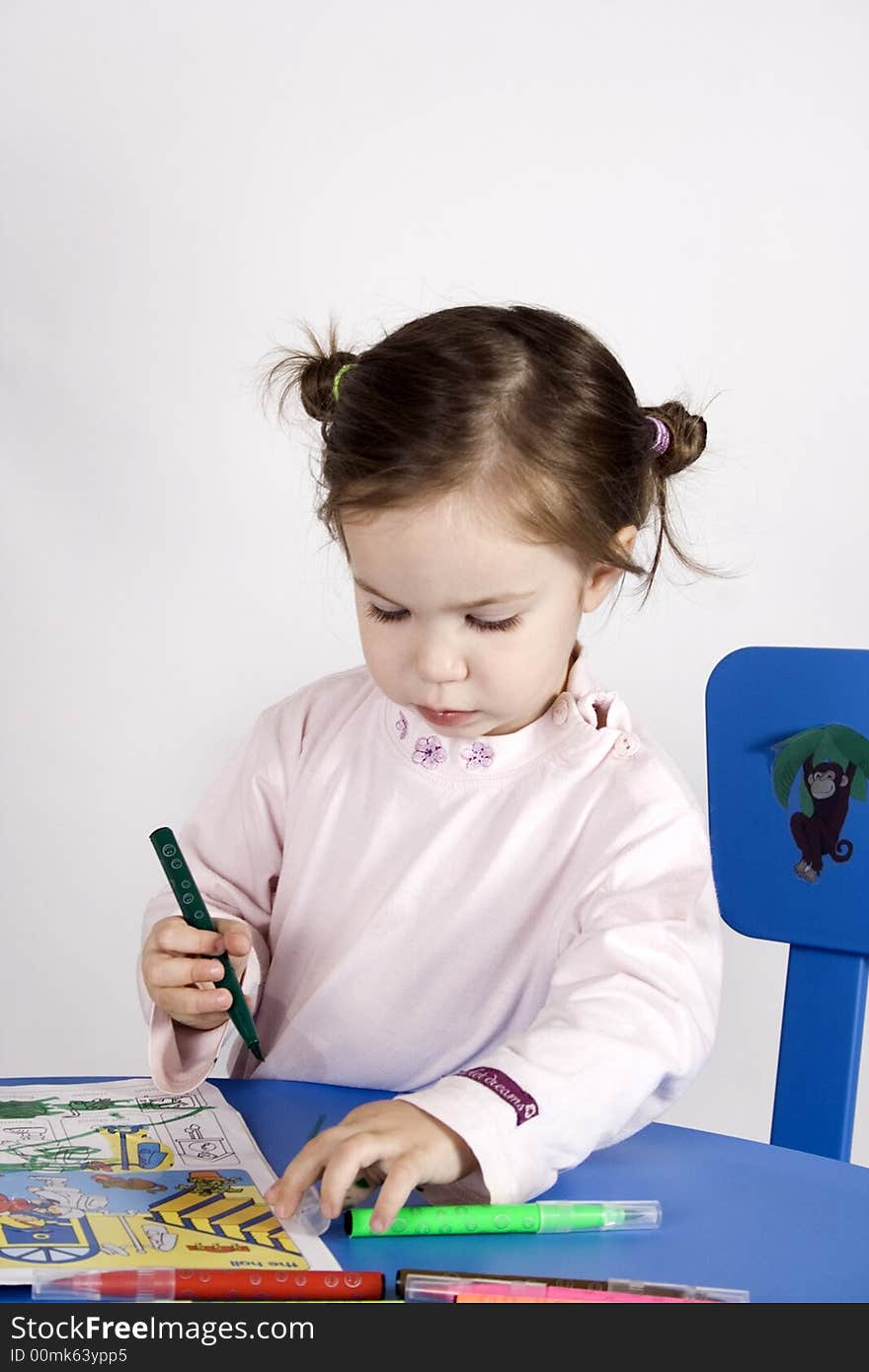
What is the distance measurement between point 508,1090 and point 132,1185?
0.19m

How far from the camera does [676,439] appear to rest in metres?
1.10

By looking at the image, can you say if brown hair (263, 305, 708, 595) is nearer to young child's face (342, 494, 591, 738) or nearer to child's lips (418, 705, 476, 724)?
young child's face (342, 494, 591, 738)

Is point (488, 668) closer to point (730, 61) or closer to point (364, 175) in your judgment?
point (364, 175)

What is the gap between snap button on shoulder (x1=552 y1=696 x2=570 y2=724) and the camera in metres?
1.07

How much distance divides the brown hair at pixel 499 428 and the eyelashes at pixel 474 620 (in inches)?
2.0

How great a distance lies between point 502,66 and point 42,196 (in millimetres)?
501

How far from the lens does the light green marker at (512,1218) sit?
0.74m

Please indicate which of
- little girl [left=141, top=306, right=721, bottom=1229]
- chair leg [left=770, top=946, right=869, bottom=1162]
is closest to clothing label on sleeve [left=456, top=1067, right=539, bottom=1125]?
little girl [left=141, top=306, right=721, bottom=1229]

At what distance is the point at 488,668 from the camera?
96 cm

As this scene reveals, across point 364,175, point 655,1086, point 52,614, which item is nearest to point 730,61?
point 364,175

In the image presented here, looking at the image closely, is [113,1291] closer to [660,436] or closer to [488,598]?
[488,598]

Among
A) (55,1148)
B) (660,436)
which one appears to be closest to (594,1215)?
(55,1148)

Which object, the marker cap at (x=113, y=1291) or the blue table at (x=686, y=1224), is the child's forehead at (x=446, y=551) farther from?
the marker cap at (x=113, y=1291)

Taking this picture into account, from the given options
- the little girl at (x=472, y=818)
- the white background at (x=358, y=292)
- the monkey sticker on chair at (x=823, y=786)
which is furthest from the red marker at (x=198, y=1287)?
the white background at (x=358, y=292)
